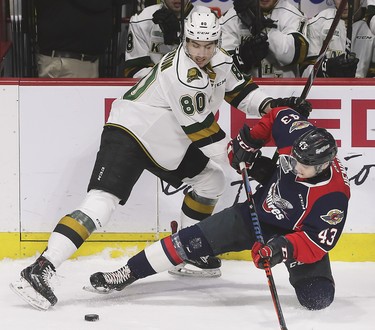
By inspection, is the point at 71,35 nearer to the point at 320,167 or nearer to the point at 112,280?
→ the point at 112,280

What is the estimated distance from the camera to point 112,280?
475 centimetres

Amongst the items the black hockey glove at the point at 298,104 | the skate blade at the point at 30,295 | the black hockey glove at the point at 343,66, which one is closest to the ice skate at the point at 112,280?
the skate blade at the point at 30,295

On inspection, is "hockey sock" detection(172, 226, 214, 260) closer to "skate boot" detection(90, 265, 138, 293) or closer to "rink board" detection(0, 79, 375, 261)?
"skate boot" detection(90, 265, 138, 293)

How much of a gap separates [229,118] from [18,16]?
4.48 feet

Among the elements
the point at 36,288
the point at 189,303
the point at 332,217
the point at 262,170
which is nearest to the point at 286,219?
Answer: the point at 332,217

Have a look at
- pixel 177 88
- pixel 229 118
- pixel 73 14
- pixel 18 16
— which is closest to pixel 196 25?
pixel 177 88

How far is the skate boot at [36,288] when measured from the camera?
14.9 feet

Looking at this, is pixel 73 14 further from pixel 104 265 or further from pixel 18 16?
pixel 104 265

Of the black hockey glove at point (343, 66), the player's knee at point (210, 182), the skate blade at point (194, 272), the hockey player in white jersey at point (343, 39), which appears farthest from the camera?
the hockey player in white jersey at point (343, 39)

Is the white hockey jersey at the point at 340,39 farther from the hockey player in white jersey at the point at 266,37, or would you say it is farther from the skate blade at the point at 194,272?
the skate blade at the point at 194,272

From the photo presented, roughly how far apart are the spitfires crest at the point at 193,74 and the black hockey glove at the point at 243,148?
317mm

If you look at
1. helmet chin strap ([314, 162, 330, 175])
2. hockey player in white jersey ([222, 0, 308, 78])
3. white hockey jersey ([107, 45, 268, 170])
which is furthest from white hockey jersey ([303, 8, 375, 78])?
helmet chin strap ([314, 162, 330, 175])

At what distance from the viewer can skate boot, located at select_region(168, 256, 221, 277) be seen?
17.0 feet

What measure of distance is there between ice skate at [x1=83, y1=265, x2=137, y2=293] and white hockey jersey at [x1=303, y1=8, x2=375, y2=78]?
169 cm
